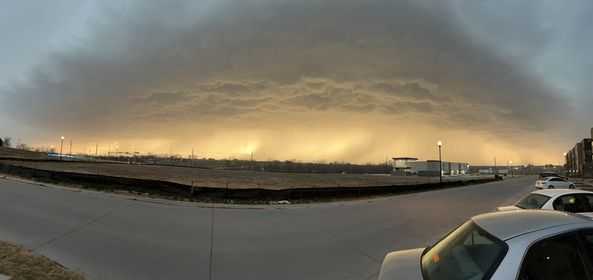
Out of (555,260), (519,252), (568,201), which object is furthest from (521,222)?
(568,201)

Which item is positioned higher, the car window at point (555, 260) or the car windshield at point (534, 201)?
the car window at point (555, 260)

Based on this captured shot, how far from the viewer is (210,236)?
323 inches

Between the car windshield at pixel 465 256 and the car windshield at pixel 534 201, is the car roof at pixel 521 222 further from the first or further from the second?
the car windshield at pixel 534 201

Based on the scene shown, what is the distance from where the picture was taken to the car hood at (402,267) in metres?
2.58

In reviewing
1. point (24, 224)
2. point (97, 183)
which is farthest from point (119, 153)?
point (24, 224)

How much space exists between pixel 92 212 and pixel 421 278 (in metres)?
11.4

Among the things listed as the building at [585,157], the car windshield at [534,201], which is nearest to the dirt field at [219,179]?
the car windshield at [534,201]

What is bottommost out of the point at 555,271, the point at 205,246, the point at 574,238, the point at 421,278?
the point at 205,246

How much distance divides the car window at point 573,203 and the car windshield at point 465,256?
6.73 metres

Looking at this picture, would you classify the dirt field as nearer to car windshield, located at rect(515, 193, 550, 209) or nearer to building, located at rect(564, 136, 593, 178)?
car windshield, located at rect(515, 193, 550, 209)

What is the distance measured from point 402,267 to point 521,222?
1.02 meters

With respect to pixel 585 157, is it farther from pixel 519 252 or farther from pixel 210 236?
pixel 519 252

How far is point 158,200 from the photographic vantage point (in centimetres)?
1389

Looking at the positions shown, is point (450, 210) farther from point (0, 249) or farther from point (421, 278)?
point (0, 249)
